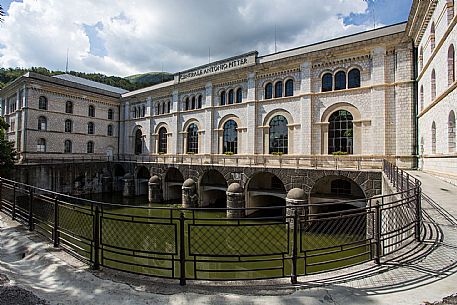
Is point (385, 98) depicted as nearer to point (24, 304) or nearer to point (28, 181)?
point (24, 304)

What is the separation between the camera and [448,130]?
33.3ft

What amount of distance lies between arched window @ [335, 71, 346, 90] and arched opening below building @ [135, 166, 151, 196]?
1894 cm

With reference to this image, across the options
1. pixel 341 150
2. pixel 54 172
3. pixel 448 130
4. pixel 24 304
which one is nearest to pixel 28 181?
pixel 54 172

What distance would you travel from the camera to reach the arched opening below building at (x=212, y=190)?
20.3 meters

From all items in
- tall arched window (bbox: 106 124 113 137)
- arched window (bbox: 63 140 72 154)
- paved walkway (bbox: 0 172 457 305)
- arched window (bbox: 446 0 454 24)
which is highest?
arched window (bbox: 446 0 454 24)

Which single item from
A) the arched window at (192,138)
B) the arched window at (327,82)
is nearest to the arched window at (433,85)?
the arched window at (327,82)

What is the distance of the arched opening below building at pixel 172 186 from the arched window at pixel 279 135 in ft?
29.0

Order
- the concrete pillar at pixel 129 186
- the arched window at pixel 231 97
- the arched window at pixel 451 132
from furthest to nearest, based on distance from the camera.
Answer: the concrete pillar at pixel 129 186, the arched window at pixel 231 97, the arched window at pixel 451 132

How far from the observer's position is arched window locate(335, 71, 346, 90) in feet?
57.8

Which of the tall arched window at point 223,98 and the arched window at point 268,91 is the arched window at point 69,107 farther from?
the arched window at point 268,91

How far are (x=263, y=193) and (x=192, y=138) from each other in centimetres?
1109

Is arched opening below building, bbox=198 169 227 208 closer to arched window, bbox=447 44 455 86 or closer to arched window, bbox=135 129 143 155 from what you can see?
arched window, bbox=135 129 143 155

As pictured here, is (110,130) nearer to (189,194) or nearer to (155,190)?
(155,190)

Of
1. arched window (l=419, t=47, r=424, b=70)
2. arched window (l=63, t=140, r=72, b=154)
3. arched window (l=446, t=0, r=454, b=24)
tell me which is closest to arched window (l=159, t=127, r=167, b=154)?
arched window (l=63, t=140, r=72, b=154)
